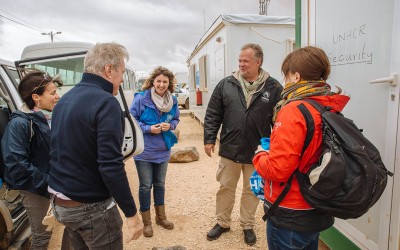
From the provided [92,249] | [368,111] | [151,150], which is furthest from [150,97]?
[368,111]

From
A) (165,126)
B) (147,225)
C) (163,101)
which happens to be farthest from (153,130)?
(147,225)

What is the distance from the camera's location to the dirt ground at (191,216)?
307cm

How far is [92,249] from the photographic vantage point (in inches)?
63.2

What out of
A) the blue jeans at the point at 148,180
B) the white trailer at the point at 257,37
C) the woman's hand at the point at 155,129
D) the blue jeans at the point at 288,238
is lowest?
the blue jeans at the point at 148,180

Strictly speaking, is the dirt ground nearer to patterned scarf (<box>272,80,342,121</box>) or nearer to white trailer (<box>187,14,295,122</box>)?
patterned scarf (<box>272,80,342,121</box>)

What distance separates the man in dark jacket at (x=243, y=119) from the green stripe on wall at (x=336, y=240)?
0.70 meters

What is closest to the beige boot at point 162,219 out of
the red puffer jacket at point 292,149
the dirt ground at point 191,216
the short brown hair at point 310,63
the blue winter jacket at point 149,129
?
the dirt ground at point 191,216

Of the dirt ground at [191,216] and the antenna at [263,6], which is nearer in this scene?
the dirt ground at [191,216]

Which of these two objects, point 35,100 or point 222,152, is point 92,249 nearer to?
point 35,100

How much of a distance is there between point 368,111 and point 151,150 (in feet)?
6.66

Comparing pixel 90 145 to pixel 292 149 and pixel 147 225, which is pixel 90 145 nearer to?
pixel 292 149

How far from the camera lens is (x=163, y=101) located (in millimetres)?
3193

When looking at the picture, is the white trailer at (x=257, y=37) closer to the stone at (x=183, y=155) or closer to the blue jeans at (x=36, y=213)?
the stone at (x=183, y=155)

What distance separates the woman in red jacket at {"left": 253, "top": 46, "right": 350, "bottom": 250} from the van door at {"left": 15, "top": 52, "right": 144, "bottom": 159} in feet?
2.62
